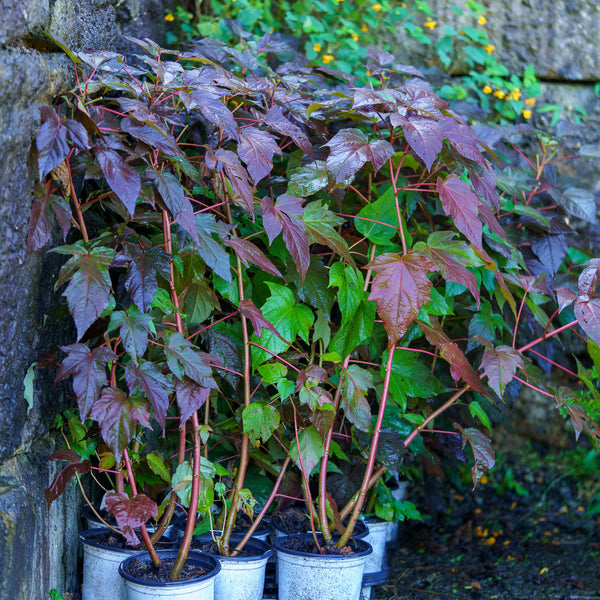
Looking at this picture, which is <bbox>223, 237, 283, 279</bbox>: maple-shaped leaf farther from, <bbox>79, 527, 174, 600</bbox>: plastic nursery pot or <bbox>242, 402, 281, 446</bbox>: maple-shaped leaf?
<bbox>79, 527, 174, 600</bbox>: plastic nursery pot

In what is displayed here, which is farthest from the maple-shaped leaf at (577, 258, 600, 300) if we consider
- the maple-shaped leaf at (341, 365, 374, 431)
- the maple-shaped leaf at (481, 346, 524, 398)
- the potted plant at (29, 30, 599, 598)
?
the maple-shaped leaf at (341, 365, 374, 431)

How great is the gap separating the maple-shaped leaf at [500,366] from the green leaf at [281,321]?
0.42 metres

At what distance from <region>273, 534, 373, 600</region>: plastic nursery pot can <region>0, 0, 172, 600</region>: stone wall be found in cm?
56

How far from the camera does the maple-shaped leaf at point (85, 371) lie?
116 centimetres

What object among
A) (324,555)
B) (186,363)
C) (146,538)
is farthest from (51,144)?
(324,555)

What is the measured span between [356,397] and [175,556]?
0.56 m

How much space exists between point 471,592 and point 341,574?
2.32ft

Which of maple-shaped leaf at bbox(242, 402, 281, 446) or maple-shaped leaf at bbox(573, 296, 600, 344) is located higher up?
maple-shaped leaf at bbox(573, 296, 600, 344)

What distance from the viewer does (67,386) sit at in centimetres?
151

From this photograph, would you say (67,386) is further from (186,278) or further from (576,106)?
(576,106)

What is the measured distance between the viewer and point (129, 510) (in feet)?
4.20

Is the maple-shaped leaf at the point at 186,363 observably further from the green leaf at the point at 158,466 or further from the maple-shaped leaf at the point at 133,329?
the green leaf at the point at 158,466

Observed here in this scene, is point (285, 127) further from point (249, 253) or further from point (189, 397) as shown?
point (189, 397)

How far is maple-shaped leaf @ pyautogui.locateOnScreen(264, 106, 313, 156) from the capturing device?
4.46ft
